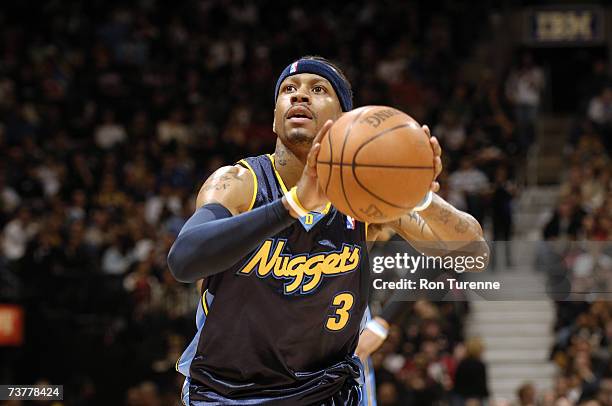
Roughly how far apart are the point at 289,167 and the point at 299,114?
0.24m

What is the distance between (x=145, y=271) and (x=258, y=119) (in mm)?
4400

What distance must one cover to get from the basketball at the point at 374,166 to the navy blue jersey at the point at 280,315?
60cm

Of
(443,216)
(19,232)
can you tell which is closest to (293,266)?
(443,216)

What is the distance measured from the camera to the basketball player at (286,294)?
3.76 metres

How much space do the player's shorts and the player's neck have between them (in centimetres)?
77

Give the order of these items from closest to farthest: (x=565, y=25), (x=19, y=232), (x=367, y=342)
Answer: (x=367, y=342) < (x=19, y=232) < (x=565, y=25)

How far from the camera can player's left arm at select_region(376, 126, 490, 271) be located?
4059 mm

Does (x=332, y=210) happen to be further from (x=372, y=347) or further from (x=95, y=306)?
(x=95, y=306)

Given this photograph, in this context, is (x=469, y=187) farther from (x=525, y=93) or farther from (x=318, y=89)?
(x=318, y=89)

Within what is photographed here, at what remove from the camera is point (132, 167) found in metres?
13.5

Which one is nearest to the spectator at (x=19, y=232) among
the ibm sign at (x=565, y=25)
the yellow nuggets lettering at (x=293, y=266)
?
the yellow nuggets lettering at (x=293, y=266)

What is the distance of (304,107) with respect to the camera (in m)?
3.86

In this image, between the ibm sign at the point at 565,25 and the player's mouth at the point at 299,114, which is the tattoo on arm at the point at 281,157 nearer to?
the player's mouth at the point at 299,114

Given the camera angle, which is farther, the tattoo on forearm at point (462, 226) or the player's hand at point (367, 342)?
the player's hand at point (367, 342)
